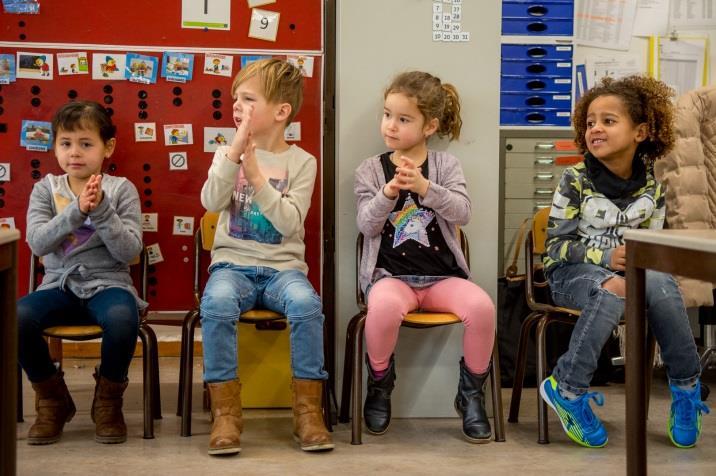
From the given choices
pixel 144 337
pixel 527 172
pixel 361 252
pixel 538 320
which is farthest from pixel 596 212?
pixel 144 337

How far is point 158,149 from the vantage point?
310cm

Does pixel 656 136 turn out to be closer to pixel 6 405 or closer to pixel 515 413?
pixel 515 413

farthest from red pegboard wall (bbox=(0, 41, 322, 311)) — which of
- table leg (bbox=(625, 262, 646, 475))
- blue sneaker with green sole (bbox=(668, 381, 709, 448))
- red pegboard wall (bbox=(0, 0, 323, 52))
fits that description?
table leg (bbox=(625, 262, 646, 475))

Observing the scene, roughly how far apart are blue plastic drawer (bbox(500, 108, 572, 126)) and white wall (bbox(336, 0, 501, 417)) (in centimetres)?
105

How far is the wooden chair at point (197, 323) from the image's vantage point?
2.56 meters

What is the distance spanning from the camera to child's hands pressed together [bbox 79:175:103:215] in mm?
2479

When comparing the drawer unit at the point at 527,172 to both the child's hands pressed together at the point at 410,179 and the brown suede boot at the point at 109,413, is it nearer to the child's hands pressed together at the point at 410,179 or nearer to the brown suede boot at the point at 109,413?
the child's hands pressed together at the point at 410,179

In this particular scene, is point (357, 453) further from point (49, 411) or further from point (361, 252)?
point (49, 411)

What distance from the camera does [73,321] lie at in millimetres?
2590

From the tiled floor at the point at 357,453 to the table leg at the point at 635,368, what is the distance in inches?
18.3

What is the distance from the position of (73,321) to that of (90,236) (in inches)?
10.4

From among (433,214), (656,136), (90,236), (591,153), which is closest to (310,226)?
(433,214)

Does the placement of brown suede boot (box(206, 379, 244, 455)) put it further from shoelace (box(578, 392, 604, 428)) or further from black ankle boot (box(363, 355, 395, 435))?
shoelace (box(578, 392, 604, 428))

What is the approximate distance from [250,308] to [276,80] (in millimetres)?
719
